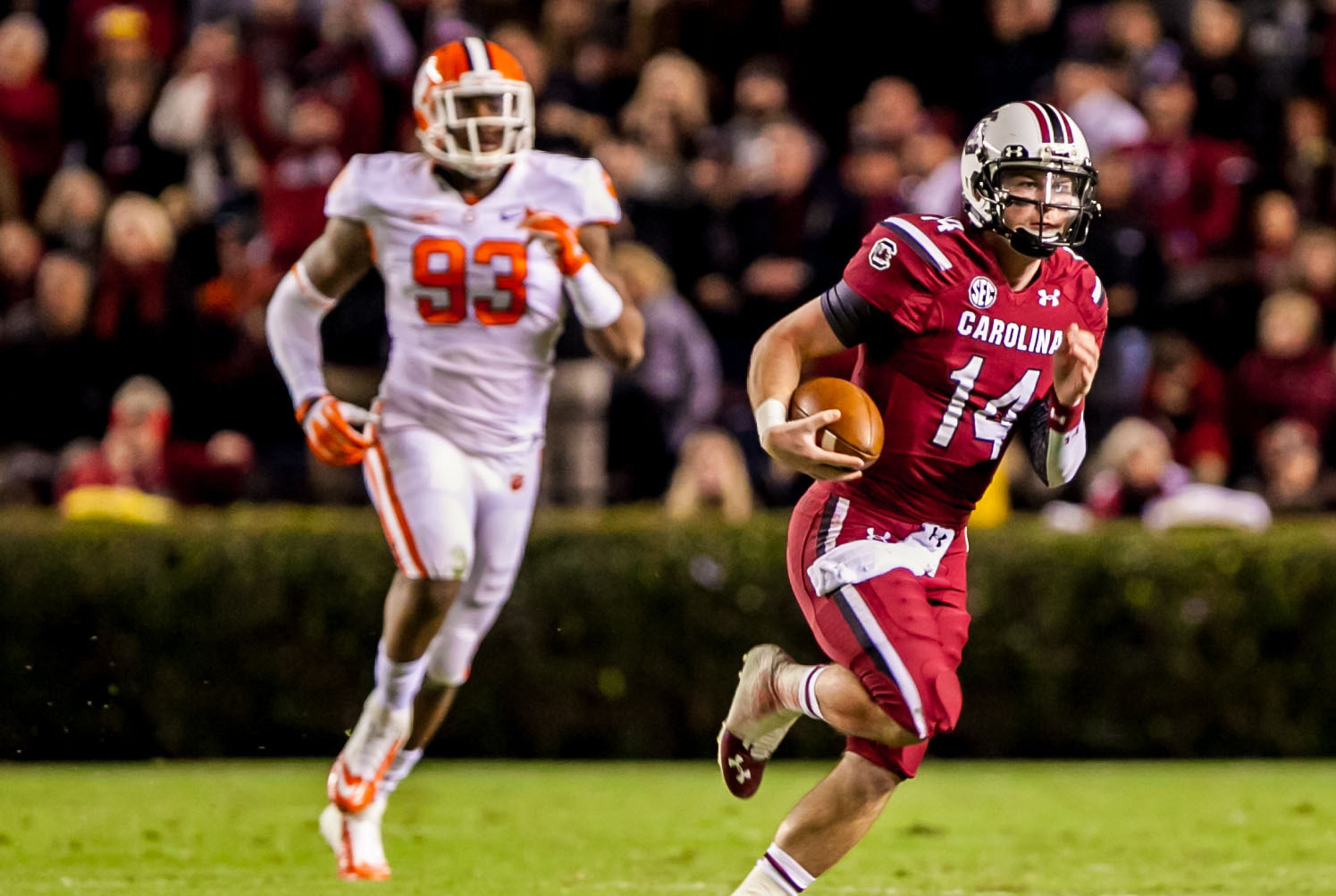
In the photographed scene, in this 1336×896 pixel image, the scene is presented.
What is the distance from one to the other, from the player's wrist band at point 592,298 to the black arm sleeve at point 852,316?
1473 mm

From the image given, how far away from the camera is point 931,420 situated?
5.33m

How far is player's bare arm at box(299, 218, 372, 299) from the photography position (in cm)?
678

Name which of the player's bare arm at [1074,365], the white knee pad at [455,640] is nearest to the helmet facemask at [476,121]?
the white knee pad at [455,640]

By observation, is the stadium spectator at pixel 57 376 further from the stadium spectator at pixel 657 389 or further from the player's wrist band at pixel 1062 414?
the player's wrist band at pixel 1062 414

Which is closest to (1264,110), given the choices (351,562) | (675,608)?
(675,608)

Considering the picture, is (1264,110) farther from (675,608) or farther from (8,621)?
(8,621)

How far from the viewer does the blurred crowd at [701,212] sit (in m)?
11.1

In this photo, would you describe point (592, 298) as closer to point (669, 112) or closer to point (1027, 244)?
point (1027, 244)

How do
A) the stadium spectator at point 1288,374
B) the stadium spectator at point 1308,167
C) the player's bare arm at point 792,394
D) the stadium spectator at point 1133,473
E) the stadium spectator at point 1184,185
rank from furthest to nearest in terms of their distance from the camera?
the stadium spectator at point 1308,167, the stadium spectator at point 1184,185, the stadium spectator at point 1288,374, the stadium spectator at point 1133,473, the player's bare arm at point 792,394

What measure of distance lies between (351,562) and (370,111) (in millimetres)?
3538

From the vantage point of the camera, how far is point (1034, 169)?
17.4ft

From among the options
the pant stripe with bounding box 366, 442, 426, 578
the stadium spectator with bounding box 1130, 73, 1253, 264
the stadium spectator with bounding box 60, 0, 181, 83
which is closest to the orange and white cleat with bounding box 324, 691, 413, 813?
the pant stripe with bounding box 366, 442, 426, 578

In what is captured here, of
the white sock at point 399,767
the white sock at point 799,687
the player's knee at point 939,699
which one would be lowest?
the white sock at point 399,767

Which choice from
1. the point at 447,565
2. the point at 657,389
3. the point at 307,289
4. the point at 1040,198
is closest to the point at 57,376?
the point at 657,389
